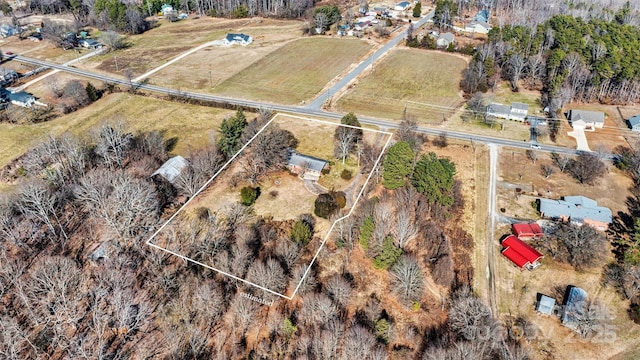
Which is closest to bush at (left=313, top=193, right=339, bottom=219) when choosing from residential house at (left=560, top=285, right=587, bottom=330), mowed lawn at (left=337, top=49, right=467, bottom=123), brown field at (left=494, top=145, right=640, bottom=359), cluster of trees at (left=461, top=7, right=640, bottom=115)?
brown field at (left=494, top=145, right=640, bottom=359)

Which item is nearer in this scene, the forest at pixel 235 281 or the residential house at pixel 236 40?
the forest at pixel 235 281

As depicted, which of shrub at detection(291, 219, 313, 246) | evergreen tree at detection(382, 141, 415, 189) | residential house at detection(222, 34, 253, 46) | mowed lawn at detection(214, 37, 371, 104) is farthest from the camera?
residential house at detection(222, 34, 253, 46)

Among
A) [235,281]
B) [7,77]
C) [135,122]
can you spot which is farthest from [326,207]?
[7,77]

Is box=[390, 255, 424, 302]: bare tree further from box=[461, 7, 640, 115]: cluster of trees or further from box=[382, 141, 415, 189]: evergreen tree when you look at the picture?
box=[461, 7, 640, 115]: cluster of trees

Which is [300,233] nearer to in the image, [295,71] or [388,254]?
[388,254]

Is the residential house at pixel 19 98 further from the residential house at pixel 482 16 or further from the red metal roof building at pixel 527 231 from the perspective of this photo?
the residential house at pixel 482 16

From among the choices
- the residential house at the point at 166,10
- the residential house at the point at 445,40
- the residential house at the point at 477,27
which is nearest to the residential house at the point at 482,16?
the residential house at the point at 477,27

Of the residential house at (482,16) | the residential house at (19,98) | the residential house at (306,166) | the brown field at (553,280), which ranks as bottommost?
the brown field at (553,280)
